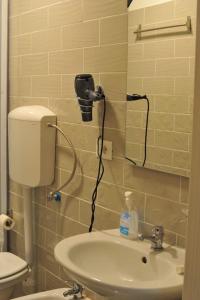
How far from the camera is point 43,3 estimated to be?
2252 millimetres

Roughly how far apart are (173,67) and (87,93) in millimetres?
445

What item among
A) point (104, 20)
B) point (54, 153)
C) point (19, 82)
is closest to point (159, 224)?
point (54, 153)

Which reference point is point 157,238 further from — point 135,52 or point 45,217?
point 45,217

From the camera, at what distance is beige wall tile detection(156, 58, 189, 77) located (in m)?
1.49

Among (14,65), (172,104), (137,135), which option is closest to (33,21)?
(14,65)

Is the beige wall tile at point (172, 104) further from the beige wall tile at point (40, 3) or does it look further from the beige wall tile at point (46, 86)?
the beige wall tile at point (40, 3)

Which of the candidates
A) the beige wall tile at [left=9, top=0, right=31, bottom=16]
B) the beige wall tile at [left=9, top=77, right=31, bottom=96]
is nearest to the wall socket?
the beige wall tile at [left=9, top=77, right=31, bottom=96]

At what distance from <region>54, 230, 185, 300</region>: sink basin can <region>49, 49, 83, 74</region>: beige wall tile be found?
0.86 m

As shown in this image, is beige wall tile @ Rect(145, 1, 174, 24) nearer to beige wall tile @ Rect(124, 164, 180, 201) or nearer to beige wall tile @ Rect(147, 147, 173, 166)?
beige wall tile @ Rect(147, 147, 173, 166)

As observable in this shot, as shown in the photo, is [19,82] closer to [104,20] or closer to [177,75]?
[104,20]

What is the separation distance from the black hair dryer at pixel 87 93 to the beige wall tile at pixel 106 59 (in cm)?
11

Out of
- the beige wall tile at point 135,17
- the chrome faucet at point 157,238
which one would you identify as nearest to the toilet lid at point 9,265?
the chrome faucet at point 157,238

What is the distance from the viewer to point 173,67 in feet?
5.04

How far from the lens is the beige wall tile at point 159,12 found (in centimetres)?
154
